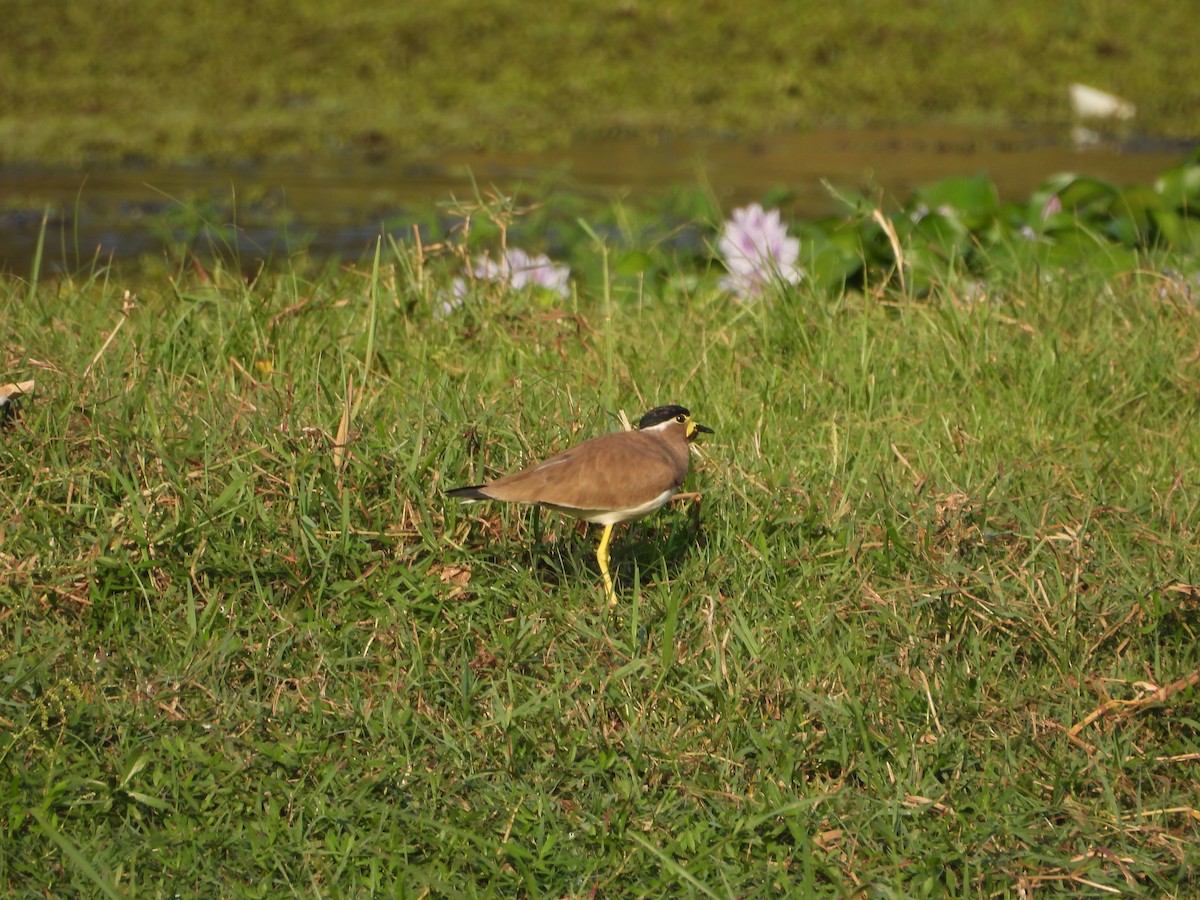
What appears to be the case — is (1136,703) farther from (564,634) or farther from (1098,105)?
(1098,105)

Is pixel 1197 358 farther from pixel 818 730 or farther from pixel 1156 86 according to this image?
pixel 1156 86

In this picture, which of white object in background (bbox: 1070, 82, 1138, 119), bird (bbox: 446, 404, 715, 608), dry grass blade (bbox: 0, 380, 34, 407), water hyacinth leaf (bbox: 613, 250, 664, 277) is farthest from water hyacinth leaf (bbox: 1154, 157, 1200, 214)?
white object in background (bbox: 1070, 82, 1138, 119)

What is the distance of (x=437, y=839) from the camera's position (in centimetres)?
248

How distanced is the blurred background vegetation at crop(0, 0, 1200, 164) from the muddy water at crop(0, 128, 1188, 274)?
42 centimetres

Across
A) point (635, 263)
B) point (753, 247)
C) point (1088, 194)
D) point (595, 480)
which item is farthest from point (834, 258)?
point (595, 480)

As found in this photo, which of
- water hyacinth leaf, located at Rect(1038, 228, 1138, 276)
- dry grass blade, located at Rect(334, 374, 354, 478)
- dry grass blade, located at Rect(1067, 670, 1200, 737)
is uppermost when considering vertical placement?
dry grass blade, located at Rect(334, 374, 354, 478)

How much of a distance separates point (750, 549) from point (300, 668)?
3.29 ft

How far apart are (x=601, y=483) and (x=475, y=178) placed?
550 centimetres

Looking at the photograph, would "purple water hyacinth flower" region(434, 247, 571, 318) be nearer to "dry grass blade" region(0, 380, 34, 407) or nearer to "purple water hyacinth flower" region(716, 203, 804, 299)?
"purple water hyacinth flower" region(716, 203, 804, 299)

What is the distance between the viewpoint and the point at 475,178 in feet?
26.3

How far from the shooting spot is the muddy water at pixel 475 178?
7637mm

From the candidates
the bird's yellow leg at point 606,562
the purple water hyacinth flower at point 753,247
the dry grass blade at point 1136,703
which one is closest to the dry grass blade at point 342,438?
the bird's yellow leg at point 606,562

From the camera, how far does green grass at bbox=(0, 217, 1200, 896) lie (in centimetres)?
248

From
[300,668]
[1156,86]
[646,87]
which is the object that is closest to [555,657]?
[300,668]
